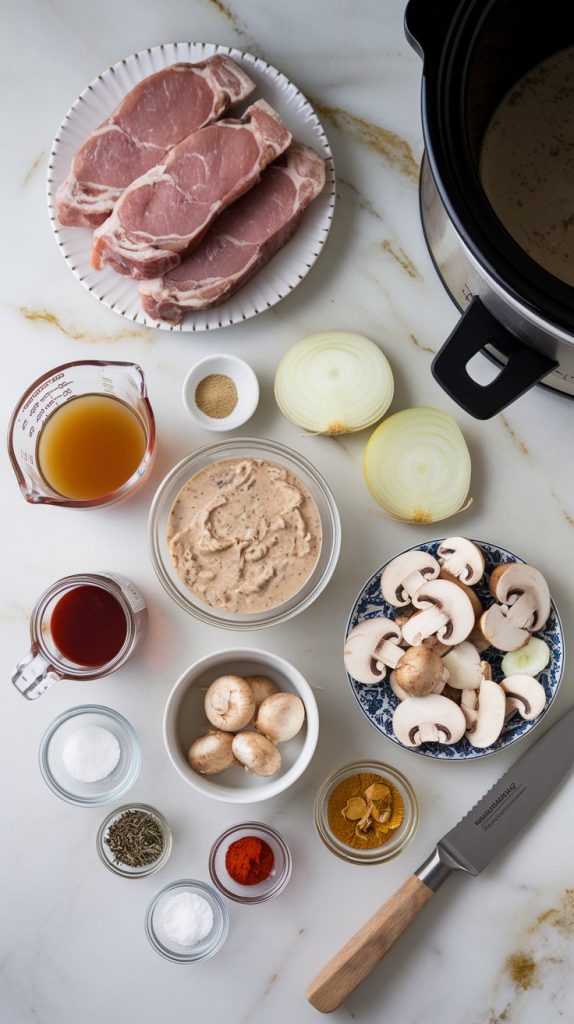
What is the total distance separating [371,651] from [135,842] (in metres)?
0.47

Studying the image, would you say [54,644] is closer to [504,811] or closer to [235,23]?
[504,811]

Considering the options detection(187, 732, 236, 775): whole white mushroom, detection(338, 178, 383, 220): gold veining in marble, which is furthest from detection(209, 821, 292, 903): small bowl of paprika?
detection(338, 178, 383, 220): gold veining in marble

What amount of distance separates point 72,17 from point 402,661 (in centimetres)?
113

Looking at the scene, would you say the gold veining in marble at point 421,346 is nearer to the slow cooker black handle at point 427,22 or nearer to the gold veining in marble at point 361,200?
the gold veining in marble at point 361,200

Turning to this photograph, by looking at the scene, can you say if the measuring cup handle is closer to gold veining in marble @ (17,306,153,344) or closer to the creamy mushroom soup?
the creamy mushroom soup

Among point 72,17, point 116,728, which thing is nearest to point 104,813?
point 116,728

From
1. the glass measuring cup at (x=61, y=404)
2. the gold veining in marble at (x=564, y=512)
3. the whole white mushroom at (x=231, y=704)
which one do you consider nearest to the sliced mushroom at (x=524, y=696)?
the gold veining in marble at (x=564, y=512)

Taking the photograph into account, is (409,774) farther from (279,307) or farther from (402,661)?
(279,307)

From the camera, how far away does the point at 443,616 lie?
1281mm

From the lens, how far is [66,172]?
134 centimetres

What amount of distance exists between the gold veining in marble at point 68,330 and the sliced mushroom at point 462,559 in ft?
1.89

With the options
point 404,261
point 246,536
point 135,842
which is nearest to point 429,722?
point 246,536

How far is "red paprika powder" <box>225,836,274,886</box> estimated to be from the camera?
51.3 inches

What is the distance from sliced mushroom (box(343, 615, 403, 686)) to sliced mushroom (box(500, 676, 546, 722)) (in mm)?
174
